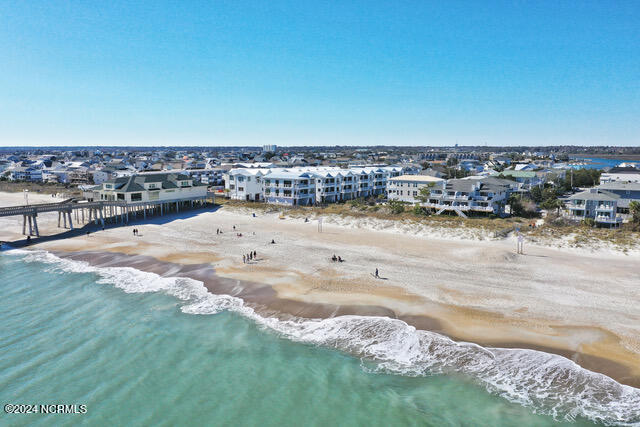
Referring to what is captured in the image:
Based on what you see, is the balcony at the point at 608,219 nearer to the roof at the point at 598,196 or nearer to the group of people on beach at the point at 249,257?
the roof at the point at 598,196

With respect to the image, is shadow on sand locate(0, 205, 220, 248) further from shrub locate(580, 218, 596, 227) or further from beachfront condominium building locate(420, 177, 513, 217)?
shrub locate(580, 218, 596, 227)

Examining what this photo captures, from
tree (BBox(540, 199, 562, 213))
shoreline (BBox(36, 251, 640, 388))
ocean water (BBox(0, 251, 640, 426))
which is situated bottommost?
ocean water (BBox(0, 251, 640, 426))

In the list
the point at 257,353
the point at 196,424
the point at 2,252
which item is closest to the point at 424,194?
the point at 257,353

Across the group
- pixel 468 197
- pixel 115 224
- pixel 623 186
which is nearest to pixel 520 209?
pixel 468 197

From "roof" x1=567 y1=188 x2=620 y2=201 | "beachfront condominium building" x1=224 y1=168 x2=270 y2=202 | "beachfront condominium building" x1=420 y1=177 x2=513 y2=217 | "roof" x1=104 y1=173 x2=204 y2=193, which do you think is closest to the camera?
"roof" x1=567 y1=188 x2=620 y2=201

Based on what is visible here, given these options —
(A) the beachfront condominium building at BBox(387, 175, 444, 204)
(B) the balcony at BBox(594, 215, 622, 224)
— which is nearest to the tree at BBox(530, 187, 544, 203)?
(A) the beachfront condominium building at BBox(387, 175, 444, 204)

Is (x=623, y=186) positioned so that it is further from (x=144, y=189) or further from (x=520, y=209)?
(x=144, y=189)

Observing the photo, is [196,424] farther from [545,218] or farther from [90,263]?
[545,218]
